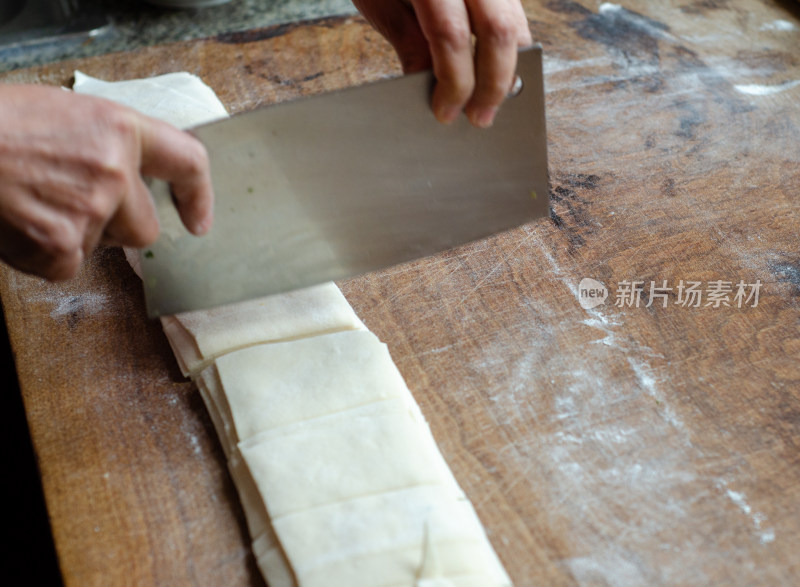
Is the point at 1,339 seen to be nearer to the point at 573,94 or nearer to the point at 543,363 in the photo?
the point at 543,363

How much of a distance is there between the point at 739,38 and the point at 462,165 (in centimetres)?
137

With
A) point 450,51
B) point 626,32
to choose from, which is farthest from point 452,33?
point 626,32

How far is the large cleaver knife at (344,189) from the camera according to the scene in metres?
1.30

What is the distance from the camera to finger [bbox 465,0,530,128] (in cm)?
131

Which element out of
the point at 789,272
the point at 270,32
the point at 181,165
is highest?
the point at 181,165

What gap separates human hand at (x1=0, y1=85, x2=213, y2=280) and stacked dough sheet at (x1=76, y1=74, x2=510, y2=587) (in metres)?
0.36

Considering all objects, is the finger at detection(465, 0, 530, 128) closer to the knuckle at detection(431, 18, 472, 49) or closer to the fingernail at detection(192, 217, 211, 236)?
the knuckle at detection(431, 18, 472, 49)

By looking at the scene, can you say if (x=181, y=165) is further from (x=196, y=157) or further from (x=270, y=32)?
(x=270, y=32)

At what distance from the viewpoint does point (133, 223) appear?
1.16 metres

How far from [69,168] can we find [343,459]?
63 centimetres

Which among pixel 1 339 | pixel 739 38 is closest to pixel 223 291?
pixel 1 339

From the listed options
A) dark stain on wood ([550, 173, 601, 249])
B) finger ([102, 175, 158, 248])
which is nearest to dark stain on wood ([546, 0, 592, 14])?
dark stain on wood ([550, 173, 601, 249])

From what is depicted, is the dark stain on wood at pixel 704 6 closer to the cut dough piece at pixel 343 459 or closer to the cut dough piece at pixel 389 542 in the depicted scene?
the cut dough piece at pixel 343 459

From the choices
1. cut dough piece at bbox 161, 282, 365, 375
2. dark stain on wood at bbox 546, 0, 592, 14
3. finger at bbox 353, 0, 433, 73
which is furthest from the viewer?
dark stain on wood at bbox 546, 0, 592, 14
